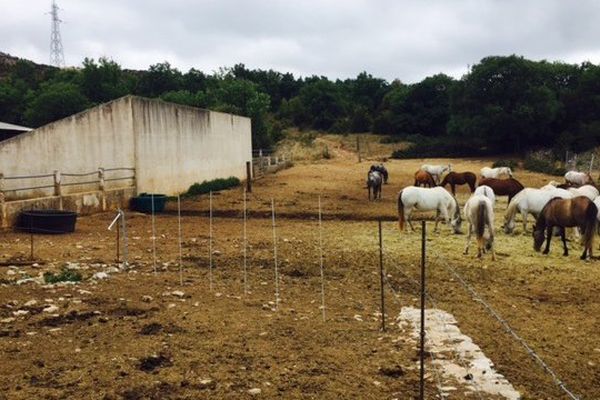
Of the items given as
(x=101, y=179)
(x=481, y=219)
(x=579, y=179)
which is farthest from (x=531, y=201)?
(x=101, y=179)

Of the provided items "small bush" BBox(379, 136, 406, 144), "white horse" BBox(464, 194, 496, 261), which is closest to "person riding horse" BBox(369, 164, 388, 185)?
"white horse" BBox(464, 194, 496, 261)

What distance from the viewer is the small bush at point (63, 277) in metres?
8.42

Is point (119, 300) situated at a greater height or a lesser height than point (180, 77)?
lesser

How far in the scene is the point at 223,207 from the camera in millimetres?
19750

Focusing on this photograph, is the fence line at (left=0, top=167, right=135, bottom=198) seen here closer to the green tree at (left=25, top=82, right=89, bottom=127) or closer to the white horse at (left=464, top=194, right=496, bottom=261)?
the white horse at (left=464, top=194, right=496, bottom=261)

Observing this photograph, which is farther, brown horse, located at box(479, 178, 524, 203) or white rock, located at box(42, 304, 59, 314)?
brown horse, located at box(479, 178, 524, 203)

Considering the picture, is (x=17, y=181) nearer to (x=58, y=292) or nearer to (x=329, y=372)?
(x=58, y=292)

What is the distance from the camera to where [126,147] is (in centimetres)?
1936

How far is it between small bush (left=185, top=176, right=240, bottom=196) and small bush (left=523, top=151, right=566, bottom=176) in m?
20.2

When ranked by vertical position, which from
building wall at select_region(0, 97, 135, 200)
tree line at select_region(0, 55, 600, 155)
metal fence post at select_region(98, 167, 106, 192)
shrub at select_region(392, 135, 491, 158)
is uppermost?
tree line at select_region(0, 55, 600, 155)

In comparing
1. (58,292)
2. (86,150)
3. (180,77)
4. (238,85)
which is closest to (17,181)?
(86,150)

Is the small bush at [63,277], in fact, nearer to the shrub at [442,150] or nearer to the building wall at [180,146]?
the building wall at [180,146]

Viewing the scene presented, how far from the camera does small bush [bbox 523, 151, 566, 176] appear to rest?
33.8m

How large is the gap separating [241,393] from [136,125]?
16.6 meters
